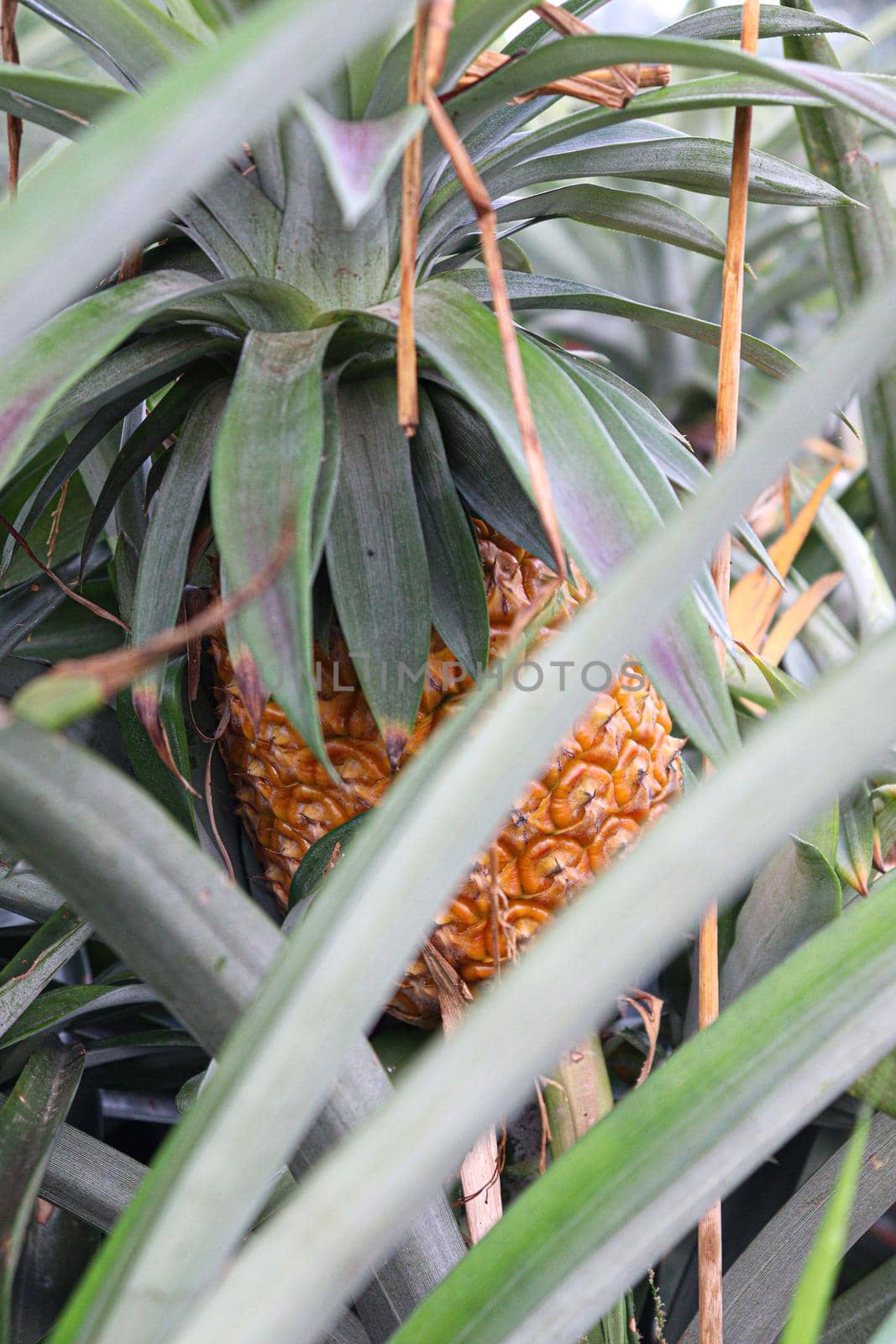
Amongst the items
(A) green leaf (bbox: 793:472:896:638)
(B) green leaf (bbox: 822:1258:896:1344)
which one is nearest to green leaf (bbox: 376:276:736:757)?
(B) green leaf (bbox: 822:1258:896:1344)

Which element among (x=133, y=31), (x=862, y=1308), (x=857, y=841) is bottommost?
(x=862, y=1308)

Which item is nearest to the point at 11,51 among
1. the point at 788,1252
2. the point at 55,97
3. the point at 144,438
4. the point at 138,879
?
the point at 55,97

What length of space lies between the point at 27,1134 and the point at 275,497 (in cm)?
27

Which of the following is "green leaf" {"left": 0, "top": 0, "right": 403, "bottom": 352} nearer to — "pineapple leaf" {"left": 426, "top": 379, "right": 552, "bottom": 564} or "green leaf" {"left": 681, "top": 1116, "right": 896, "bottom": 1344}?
"pineapple leaf" {"left": 426, "top": 379, "right": 552, "bottom": 564}

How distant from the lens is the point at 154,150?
0.16 meters

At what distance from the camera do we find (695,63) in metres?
0.32

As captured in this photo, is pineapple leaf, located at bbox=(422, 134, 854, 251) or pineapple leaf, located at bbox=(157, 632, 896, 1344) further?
pineapple leaf, located at bbox=(422, 134, 854, 251)

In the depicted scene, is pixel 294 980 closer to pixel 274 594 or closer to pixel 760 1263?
pixel 274 594

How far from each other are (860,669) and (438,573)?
295mm

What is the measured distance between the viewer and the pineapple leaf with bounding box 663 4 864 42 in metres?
0.44

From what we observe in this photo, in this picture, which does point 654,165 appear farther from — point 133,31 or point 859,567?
point 859,567

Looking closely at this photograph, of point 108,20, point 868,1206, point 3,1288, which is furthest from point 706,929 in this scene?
point 108,20

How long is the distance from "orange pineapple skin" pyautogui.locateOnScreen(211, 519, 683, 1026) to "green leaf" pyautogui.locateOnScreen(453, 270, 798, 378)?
0.11 m

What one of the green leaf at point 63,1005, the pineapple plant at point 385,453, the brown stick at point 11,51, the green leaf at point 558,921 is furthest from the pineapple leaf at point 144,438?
the green leaf at point 558,921
